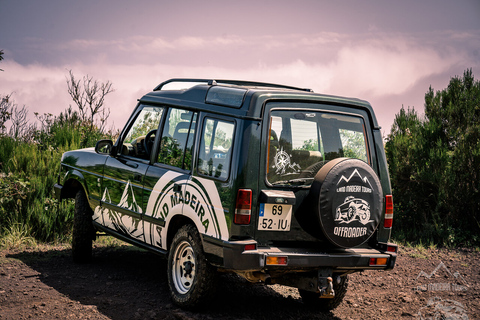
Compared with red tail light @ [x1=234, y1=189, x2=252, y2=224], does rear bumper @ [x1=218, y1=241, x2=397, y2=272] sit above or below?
below

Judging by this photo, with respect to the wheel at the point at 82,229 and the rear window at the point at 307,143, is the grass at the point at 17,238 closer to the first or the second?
the wheel at the point at 82,229

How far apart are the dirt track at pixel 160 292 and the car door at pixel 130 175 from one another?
0.73 meters

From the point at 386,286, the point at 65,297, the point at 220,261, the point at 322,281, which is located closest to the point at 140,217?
the point at 65,297

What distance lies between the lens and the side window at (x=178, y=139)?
5371 mm

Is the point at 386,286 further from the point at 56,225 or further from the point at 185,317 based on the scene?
the point at 56,225

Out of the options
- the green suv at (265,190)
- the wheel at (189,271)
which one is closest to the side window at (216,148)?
the green suv at (265,190)

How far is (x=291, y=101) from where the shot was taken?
494 centimetres

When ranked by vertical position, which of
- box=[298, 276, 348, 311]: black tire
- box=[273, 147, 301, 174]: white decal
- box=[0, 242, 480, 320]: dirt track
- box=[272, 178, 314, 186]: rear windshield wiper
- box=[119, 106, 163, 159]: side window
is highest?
box=[119, 106, 163, 159]: side window

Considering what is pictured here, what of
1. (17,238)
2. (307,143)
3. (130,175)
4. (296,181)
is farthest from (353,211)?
(17,238)

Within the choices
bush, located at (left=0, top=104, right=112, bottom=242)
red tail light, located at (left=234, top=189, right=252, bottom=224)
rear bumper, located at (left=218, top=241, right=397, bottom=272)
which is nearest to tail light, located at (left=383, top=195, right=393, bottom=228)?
rear bumper, located at (left=218, top=241, right=397, bottom=272)

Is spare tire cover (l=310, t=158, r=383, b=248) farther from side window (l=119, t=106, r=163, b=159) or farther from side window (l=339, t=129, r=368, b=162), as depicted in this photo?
side window (l=119, t=106, r=163, b=159)

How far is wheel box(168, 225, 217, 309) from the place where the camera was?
16.3 feet

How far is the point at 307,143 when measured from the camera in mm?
5062

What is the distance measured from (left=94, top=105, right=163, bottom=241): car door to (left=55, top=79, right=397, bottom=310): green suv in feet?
0.48
